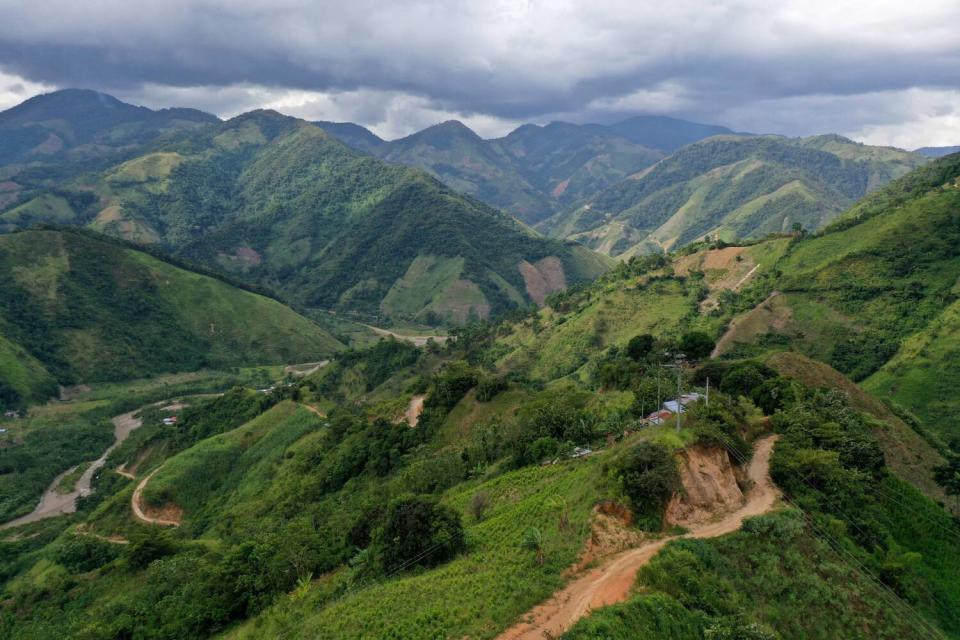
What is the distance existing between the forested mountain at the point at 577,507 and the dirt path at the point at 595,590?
14 centimetres

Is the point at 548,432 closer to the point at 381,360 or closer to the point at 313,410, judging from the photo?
the point at 313,410

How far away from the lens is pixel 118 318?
569 feet

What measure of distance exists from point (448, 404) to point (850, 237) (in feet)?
300

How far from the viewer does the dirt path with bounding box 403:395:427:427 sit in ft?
236

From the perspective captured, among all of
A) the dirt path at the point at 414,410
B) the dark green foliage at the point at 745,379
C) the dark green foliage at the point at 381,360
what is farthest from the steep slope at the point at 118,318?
the dark green foliage at the point at 745,379

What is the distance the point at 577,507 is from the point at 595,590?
6.60m

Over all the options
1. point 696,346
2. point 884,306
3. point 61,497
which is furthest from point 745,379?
point 61,497

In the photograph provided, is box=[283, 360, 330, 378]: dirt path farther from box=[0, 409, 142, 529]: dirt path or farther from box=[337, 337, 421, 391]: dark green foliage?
box=[0, 409, 142, 529]: dirt path

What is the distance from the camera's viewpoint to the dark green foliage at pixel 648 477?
30.5 metres

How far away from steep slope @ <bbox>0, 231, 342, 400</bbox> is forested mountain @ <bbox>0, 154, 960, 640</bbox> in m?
64.9

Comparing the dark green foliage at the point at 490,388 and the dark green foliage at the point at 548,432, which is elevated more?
the dark green foliage at the point at 548,432

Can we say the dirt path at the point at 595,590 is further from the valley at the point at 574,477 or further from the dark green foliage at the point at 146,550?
the dark green foliage at the point at 146,550

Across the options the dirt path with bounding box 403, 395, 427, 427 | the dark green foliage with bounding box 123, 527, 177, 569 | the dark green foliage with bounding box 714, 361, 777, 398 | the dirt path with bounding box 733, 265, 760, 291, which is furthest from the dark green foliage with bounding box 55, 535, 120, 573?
the dirt path with bounding box 733, 265, 760, 291

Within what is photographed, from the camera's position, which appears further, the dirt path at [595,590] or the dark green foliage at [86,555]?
the dark green foliage at [86,555]
